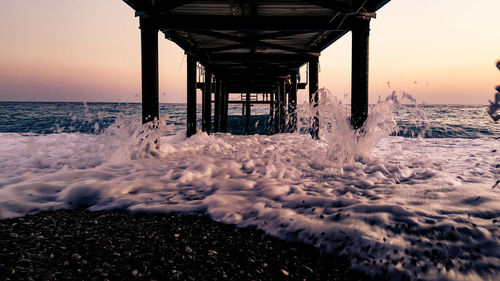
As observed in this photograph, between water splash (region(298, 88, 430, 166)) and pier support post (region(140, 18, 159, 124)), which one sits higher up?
pier support post (region(140, 18, 159, 124))

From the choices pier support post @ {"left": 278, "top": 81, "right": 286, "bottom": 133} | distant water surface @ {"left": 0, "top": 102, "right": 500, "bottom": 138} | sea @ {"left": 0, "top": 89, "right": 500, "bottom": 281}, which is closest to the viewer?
sea @ {"left": 0, "top": 89, "right": 500, "bottom": 281}

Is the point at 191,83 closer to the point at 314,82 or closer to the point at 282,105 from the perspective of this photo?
the point at 314,82

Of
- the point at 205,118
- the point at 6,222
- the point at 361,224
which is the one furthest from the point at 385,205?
the point at 205,118

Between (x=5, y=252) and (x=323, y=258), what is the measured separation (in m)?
1.98

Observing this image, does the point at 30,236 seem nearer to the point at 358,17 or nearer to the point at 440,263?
the point at 440,263

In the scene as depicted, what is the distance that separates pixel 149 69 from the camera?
5133mm

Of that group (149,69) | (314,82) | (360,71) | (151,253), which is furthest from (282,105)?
(151,253)

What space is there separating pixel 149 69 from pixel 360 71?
3724 millimetres

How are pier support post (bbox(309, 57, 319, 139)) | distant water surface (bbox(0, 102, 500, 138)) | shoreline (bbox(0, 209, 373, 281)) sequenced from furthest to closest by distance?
1. distant water surface (bbox(0, 102, 500, 138))
2. pier support post (bbox(309, 57, 319, 139))
3. shoreline (bbox(0, 209, 373, 281))

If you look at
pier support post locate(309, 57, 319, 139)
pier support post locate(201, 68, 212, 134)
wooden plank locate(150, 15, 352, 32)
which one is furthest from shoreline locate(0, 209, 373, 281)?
pier support post locate(201, 68, 212, 134)

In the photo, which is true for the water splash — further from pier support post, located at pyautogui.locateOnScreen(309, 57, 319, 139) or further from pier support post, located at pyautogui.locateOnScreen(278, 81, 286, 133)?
pier support post, located at pyautogui.locateOnScreen(278, 81, 286, 133)

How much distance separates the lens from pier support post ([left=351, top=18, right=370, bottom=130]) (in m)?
5.05

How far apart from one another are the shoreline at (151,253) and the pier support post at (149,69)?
3.05 m

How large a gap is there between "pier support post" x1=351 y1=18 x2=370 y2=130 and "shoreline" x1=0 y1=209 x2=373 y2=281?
3678 millimetres
